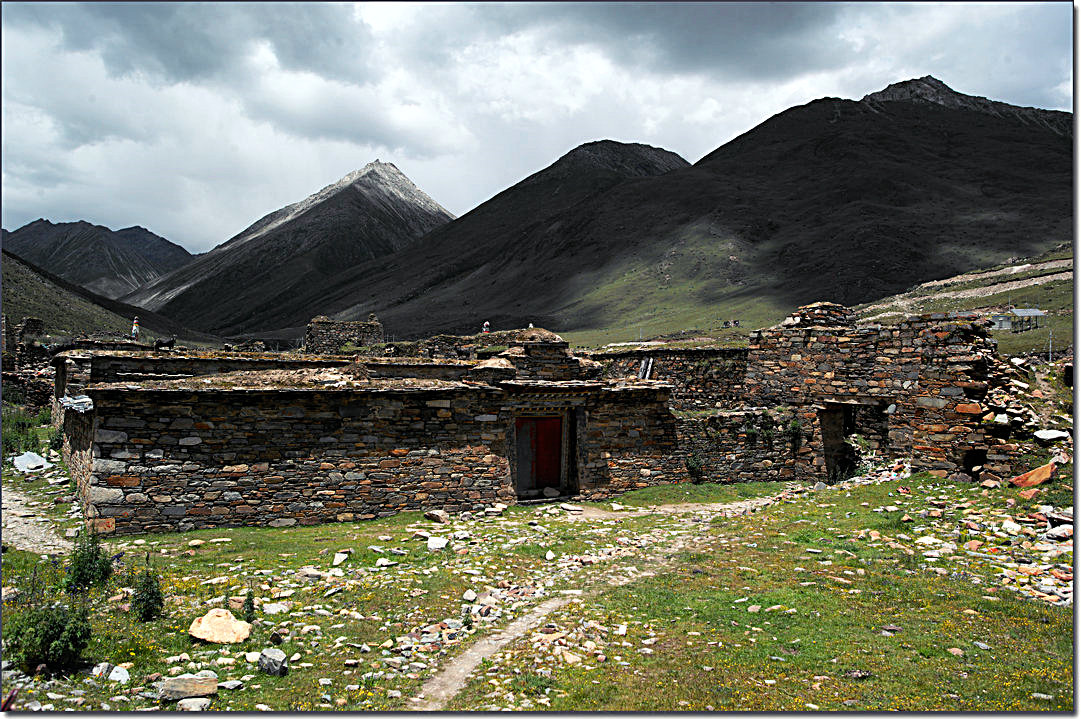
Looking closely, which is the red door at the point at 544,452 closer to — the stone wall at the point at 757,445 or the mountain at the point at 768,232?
the stone wall at the point at 757,445

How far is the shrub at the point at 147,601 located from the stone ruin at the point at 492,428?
3736 millimetres

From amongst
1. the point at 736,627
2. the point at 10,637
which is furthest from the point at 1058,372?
the point at 10,637

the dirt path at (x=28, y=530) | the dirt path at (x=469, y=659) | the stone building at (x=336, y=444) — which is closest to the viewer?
the dirt path at (x=469, y=659)

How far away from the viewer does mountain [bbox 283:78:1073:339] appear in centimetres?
7294

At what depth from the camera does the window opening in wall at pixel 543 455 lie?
14258mm

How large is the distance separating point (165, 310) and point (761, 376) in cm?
16806

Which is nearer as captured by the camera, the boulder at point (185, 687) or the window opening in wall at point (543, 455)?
the boulder at point (185, 687)

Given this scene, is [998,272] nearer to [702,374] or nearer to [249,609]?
[702,374]

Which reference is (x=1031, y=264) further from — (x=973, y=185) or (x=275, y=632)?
(x=275, y=632)

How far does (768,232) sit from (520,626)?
3649 inches

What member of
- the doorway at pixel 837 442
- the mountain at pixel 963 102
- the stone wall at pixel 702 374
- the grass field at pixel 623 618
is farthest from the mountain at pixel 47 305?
the mountain at pixel 963 102

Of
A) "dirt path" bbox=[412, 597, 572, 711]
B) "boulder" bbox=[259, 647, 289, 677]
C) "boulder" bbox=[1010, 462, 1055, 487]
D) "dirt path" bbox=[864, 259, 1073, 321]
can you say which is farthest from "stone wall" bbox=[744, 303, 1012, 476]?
"dirt path" bbox=[864, 259, 1073, 321]

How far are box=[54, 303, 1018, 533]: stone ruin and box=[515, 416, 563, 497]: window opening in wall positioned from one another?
3 cm

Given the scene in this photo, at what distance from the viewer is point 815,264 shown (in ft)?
250
